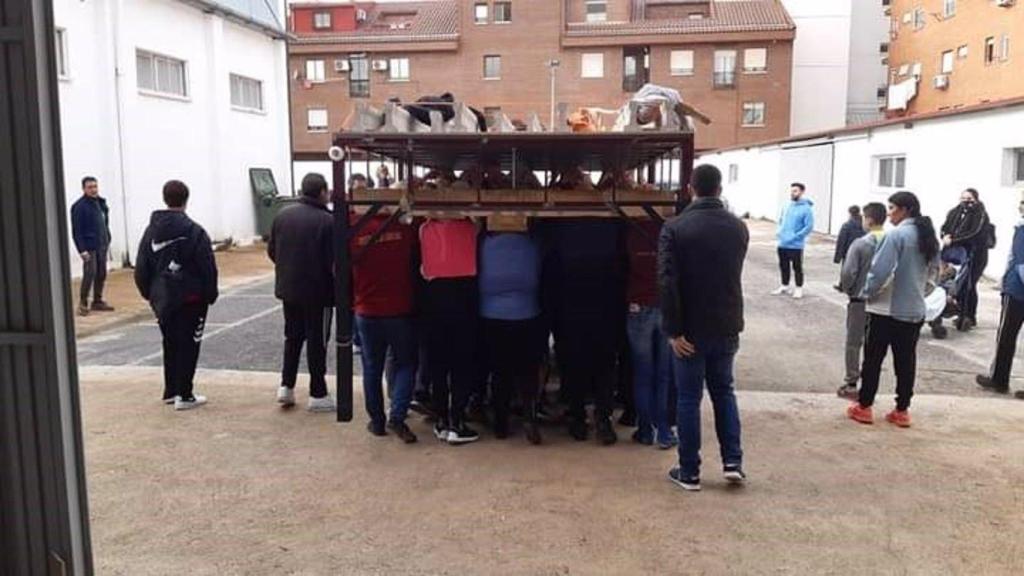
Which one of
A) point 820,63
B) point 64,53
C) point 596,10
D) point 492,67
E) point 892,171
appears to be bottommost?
point 892,171

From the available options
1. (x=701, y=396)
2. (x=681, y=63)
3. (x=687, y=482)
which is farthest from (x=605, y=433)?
(x=681, y=63)

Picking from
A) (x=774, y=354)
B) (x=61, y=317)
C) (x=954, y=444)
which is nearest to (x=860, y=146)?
(x=774, y=354)

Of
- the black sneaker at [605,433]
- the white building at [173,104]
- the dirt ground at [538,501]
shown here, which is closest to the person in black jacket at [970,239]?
the dirt ground at [538,501]

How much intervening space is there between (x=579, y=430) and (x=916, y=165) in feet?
51.6

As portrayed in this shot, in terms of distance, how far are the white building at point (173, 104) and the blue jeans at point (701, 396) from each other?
1065 centimetres

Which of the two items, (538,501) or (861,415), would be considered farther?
(861,415)

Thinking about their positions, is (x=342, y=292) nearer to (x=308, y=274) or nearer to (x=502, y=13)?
(x=308, y=274)

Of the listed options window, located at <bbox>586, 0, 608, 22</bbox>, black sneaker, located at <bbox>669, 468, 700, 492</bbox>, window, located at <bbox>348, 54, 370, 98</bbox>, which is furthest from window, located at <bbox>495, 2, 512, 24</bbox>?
black sneaker, located at <bbox>669, 468, 700, 492</bbox>

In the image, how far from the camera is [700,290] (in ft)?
15.8

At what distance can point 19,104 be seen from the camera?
3035 mm

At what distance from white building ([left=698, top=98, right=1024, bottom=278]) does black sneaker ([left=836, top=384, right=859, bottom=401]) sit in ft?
25.2

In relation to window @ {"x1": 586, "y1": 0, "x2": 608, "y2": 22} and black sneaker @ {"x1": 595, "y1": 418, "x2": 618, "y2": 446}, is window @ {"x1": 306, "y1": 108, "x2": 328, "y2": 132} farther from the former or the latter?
black sneaker @ {"x1": 595, "y1": 418, "x2": 618, "y2": 446}

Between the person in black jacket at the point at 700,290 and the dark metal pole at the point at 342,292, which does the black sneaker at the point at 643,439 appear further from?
the dark metal pole at the point at 342,292

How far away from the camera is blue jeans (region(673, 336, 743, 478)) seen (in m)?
4.89
